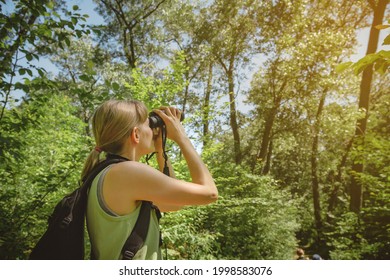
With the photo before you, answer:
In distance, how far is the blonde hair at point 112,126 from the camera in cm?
120

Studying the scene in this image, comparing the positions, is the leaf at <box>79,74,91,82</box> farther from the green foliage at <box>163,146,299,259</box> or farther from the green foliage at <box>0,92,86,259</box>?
the green foliage at <box>163,146,299,259</box>

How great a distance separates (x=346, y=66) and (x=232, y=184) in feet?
29.0

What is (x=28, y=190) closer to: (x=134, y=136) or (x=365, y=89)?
(x=134, y=136)

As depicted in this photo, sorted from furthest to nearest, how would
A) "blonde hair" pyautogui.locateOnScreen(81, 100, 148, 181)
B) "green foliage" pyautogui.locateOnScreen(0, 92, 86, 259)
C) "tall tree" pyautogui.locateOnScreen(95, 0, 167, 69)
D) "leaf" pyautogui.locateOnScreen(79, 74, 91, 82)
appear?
"tall tree" pyautogui.locateOnScreen(95, 0, 167, 69)
"green foliage" pyautogui.locateOnScreen(0, 92, 86, 259)
"leaf" pyautogui.locateOnScreen(79, 74, 91, 82)
"blonde hair" pyautogui.locateOnScreen(81, 100, 148, 181)

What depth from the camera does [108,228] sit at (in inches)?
42.7

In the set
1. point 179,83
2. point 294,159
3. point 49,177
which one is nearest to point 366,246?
point 179,83

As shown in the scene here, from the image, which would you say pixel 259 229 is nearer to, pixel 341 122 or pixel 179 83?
pixel 179 83

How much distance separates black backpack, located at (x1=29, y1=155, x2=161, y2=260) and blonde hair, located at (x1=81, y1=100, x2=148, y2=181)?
0.11 m

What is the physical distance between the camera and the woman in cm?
106

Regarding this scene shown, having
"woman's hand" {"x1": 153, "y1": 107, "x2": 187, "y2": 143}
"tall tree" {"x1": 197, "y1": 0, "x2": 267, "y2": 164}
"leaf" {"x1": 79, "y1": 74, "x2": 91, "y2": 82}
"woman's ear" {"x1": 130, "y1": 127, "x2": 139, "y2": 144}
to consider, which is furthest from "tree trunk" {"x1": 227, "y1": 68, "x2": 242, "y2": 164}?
"woman's ear" {"x1": 130, "y1": 127, "x2": 139, "y2": 144}

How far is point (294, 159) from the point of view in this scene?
22.7 m

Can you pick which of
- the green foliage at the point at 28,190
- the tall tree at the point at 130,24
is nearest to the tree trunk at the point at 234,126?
the tall tree at the point at 130,24

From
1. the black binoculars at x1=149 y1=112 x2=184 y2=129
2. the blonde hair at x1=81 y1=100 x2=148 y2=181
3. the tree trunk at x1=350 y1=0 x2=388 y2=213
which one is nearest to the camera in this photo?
the blonde hair at x1=81 y1=100 x2=148 y2=181

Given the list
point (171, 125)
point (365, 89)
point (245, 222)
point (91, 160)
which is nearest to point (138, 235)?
point (91, 160)
